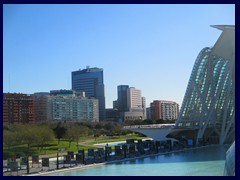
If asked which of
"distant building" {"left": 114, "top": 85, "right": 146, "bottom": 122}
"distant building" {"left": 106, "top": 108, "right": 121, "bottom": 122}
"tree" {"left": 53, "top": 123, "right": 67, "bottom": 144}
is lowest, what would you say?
"tree" {"left": 53, "top": 123, "right": 67, "bottom": 144}

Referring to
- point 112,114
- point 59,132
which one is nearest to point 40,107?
point 112,114

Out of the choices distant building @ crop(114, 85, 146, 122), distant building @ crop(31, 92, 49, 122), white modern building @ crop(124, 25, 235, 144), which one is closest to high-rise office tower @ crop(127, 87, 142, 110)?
distant building @ crop(114, 85, 146, 122)

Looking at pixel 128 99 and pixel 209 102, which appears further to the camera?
pixel 128 99

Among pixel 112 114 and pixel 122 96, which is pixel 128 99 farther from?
pixel 112 114

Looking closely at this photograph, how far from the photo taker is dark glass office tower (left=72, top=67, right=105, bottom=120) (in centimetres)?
13168

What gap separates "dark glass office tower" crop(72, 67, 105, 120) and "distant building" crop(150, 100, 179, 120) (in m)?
18.0

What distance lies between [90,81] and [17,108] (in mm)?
→ 65730

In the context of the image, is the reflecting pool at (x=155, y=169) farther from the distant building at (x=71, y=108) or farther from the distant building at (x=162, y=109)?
the distant building at (x=162, y=109)

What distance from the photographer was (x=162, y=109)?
4688 inches

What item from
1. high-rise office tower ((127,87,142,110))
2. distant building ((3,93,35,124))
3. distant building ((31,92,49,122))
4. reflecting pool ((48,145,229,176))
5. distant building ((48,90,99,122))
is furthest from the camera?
high-rise office tower ((127,87,142,110))

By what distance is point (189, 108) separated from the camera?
155 feet

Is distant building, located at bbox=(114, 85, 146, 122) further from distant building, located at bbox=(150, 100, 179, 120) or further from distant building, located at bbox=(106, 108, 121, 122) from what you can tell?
distant building, located at bbox=(106, 108, 121, 122)

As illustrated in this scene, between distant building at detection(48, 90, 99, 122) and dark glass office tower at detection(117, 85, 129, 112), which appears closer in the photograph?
distant building at detection(48, 90, 99, 122)
